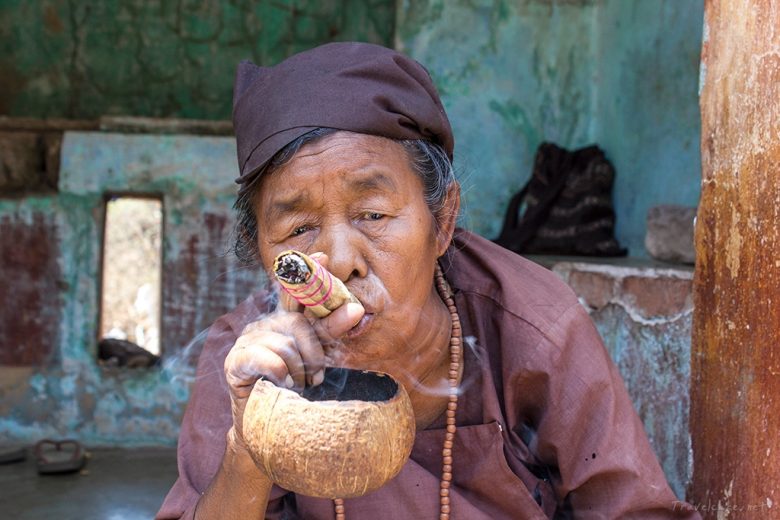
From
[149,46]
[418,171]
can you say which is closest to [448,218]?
[418,171]

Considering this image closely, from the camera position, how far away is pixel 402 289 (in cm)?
189

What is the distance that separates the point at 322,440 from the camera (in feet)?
4.71

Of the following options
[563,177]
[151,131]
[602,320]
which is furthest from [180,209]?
[602,320]

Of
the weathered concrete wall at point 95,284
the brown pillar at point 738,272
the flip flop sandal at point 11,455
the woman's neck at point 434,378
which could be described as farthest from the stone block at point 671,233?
the flip flop sandal at point 11,455

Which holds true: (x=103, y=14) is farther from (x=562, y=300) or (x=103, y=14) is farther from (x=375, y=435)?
(x=375, y=435)

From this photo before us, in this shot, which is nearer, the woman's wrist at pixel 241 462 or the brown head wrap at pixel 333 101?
the woman's wrist at pixel 241 462

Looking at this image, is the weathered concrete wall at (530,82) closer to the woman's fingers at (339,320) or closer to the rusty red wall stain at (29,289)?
the rusty red wall stain at (29,289)

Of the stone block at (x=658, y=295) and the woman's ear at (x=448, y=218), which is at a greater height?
the woman's ear at (x=448, y=218)

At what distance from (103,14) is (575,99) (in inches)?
142

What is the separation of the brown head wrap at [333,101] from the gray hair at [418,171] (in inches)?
0.8

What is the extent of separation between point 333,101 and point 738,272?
3.39 ft

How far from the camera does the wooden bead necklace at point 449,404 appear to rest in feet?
6.68

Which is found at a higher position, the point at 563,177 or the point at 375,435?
the point at 563,177

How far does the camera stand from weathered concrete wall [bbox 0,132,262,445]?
4.88m
